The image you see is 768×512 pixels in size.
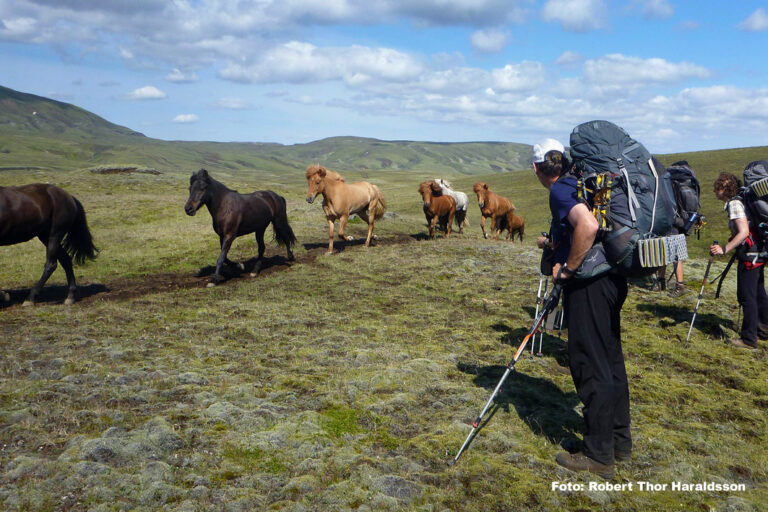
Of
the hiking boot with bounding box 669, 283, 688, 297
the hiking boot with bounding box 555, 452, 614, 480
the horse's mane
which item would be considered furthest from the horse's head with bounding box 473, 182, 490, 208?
the hiking boot with bounding box 555, 452, 614, 480

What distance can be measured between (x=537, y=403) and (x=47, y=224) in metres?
13.5

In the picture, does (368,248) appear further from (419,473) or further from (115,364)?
(419,473)

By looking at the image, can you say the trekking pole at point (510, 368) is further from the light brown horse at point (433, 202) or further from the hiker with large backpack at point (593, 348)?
the light brown horse at point (433, 202)

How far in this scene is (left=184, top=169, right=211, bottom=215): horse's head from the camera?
14.5 m

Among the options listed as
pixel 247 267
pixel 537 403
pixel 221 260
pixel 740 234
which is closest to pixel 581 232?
pixel 537 403

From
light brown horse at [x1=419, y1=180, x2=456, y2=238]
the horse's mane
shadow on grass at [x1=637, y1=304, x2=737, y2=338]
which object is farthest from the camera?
light brown horse at [x1=419, y1=180, x2=456, y2=238]

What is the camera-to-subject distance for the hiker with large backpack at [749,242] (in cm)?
873

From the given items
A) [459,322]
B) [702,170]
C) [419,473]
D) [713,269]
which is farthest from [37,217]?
[702,170]

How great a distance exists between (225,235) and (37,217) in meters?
5.20

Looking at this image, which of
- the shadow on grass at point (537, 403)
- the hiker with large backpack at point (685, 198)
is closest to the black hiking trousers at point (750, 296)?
the hiker with large backpack at point (685, 198)

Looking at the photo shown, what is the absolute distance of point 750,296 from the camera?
29.5ft

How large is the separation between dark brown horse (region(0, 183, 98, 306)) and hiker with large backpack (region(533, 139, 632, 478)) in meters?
13.2

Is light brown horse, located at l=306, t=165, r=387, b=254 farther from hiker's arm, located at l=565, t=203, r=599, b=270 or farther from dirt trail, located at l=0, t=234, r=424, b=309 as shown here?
hiker's arm, located at l=565, t=203, r=599, b=270

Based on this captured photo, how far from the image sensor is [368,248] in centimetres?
2086
